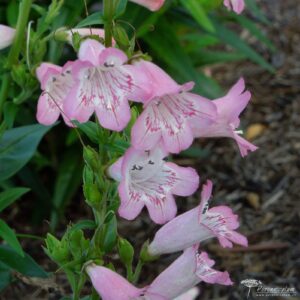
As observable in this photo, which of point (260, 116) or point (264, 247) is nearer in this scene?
point (264, 247)

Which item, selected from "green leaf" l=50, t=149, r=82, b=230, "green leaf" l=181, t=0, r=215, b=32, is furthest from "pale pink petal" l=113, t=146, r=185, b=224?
"green leaf" l=50, t=149, r=82, b=230

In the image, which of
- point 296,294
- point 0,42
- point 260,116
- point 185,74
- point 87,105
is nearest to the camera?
point 87,105

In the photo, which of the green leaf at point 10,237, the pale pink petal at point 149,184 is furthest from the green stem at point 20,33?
the pale pink petal at point 149,184

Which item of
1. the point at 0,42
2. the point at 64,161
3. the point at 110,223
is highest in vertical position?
the point at 0,42

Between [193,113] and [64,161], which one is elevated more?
[193,113]

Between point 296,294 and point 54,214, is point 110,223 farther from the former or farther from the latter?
point 54,214

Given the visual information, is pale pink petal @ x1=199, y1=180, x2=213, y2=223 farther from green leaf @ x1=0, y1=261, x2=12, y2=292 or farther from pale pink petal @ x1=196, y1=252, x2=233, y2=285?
green leaf @ x1=0, y1=261, x2=12, y2=292

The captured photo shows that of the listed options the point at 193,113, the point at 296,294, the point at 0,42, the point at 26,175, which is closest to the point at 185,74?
the point at 26,175
